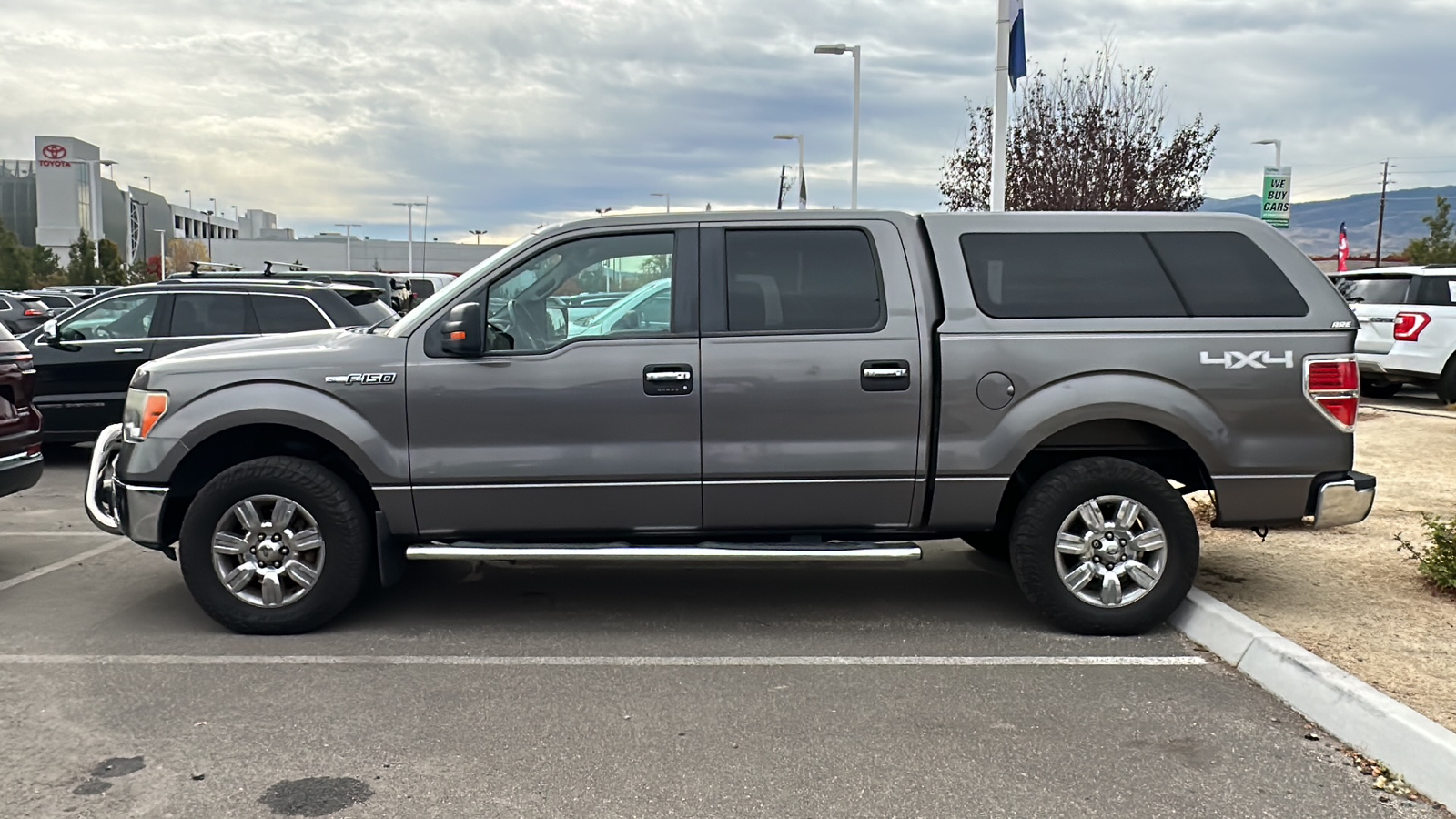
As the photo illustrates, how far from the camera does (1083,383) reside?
5586 mm

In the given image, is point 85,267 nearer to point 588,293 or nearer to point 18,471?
point 18,471

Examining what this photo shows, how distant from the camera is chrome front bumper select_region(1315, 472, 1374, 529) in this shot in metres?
5.61

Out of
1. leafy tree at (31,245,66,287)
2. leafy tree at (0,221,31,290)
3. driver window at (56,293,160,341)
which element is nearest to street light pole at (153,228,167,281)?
leafy tree at (31,245,66,287)

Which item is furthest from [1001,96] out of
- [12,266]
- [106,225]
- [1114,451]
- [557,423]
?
[106,225]

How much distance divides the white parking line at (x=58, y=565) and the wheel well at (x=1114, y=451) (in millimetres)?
5421

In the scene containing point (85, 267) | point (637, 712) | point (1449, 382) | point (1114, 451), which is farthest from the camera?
point (85, 267)

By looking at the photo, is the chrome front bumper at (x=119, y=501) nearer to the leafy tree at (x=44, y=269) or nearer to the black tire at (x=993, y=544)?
the black tire at (x=993, y=544)

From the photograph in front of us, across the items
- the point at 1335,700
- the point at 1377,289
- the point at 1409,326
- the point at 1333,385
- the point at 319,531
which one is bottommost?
the point at 1335,700

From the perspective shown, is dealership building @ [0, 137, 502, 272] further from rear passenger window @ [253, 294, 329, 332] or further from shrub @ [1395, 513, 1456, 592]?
shrub @ [1395, 513, 1456, 592]

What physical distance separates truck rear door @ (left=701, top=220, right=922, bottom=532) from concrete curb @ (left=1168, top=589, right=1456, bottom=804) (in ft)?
4.94

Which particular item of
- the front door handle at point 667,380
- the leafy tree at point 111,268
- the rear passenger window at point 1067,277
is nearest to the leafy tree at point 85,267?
the leafy tree at point 111,268

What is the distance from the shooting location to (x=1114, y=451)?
590 centimetres

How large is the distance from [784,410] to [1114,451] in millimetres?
1685

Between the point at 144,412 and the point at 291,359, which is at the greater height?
the point at 291,359
